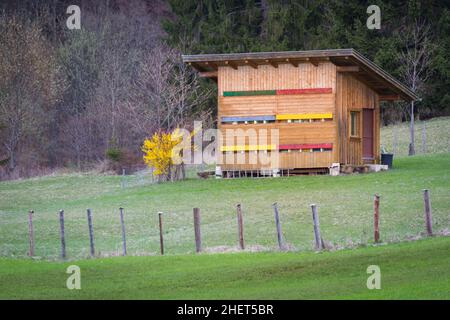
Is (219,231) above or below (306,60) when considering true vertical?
below

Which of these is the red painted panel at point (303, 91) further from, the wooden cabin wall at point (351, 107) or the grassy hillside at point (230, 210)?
the grassy hillside at point (230, 210)

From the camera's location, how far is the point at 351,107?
41219mm

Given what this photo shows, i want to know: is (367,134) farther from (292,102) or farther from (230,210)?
(230,210)

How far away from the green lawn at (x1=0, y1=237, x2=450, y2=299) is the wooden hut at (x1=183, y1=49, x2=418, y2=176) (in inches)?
714

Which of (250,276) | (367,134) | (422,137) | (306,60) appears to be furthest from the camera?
(422,137)

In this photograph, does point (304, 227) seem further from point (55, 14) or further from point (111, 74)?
point (55, 14)

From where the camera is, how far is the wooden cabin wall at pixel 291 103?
40000mm

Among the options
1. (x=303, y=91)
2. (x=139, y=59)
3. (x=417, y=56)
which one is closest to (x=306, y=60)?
(x=303, y=91)

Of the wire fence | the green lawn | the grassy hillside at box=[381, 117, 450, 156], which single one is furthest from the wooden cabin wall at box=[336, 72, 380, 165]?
the green lawn

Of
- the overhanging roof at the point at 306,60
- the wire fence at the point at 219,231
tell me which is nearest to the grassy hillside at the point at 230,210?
the wire fence at the point at 219,231

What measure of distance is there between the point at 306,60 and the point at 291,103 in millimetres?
1893

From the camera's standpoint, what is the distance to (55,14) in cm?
7938

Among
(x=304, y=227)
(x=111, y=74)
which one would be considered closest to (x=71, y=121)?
(x=111, y=74)

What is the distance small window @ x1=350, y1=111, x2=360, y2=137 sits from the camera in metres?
41.6
